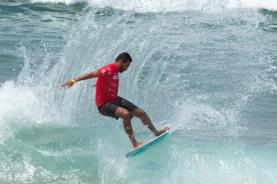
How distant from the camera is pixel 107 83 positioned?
28.2 ft

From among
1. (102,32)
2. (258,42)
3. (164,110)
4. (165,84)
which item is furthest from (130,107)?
(258,42)

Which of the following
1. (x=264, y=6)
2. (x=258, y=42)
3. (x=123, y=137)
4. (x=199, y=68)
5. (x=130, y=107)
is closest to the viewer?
(x=130, y=107)

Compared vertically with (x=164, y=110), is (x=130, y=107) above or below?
above

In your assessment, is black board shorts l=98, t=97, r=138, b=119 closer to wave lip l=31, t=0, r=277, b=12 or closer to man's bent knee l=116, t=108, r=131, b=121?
man's bent knee l=116, t=108, r=131, b=121

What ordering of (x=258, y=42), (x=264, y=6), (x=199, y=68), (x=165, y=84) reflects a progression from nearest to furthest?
(x=165, y=84)
(x=199, y=68)
(x=258, y=42)
(x=264, y=6)

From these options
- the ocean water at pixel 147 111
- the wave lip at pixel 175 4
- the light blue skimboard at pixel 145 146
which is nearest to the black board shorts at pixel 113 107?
the light blue skimboard at pixel 145 146

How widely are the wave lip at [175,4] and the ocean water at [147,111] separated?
10.1m

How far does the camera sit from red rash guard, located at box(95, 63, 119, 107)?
848cm

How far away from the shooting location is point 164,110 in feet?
38.1

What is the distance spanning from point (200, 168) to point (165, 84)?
14.0ft

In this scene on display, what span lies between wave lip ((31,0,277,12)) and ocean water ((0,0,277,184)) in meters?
10.1

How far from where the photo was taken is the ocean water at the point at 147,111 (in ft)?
30.2

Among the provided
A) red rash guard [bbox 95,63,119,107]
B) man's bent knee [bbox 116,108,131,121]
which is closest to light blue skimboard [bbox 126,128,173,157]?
man's bent knee [bbox 116,108,131,121]

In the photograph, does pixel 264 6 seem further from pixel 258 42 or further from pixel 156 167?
pixel 156 167
